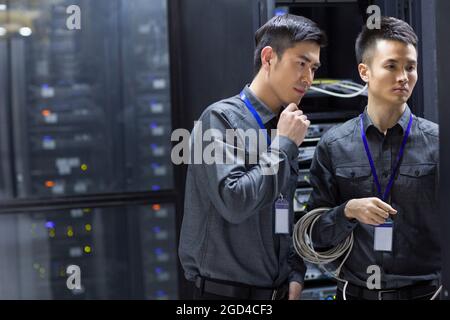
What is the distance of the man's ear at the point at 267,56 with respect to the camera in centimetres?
210

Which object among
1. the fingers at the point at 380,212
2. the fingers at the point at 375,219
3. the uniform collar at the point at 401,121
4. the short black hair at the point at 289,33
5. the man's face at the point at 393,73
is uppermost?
the short black hair at the point at 289,33

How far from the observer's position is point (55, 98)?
4.02 metres

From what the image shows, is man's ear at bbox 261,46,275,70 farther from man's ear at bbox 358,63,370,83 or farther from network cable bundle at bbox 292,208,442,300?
network cable bundle at bbox 292,208,442,300

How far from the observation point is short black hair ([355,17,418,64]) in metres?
2.17

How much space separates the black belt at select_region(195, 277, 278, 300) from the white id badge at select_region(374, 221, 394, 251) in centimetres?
34

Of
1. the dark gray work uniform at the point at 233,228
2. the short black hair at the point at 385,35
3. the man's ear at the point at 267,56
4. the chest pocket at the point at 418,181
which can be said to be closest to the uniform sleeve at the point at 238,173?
the dark gray work uniform at the point at 233,228

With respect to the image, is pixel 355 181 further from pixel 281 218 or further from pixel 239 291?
pixel 239 291

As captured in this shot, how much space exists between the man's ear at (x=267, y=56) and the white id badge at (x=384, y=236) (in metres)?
0.61

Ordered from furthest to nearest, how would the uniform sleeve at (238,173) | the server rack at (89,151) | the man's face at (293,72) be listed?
the server rack at (89,151) < the man's face at (293,72) < the uniform sleeve at (238,173)

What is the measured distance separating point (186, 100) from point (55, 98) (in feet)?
2.60

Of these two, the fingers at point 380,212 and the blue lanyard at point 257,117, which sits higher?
the blue lanyard at point 257,117

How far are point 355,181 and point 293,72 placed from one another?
41 cm

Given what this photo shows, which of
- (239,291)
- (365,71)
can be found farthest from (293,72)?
(239,291)

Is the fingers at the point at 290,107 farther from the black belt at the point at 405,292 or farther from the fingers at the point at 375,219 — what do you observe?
the black belt at the point at 405,292
